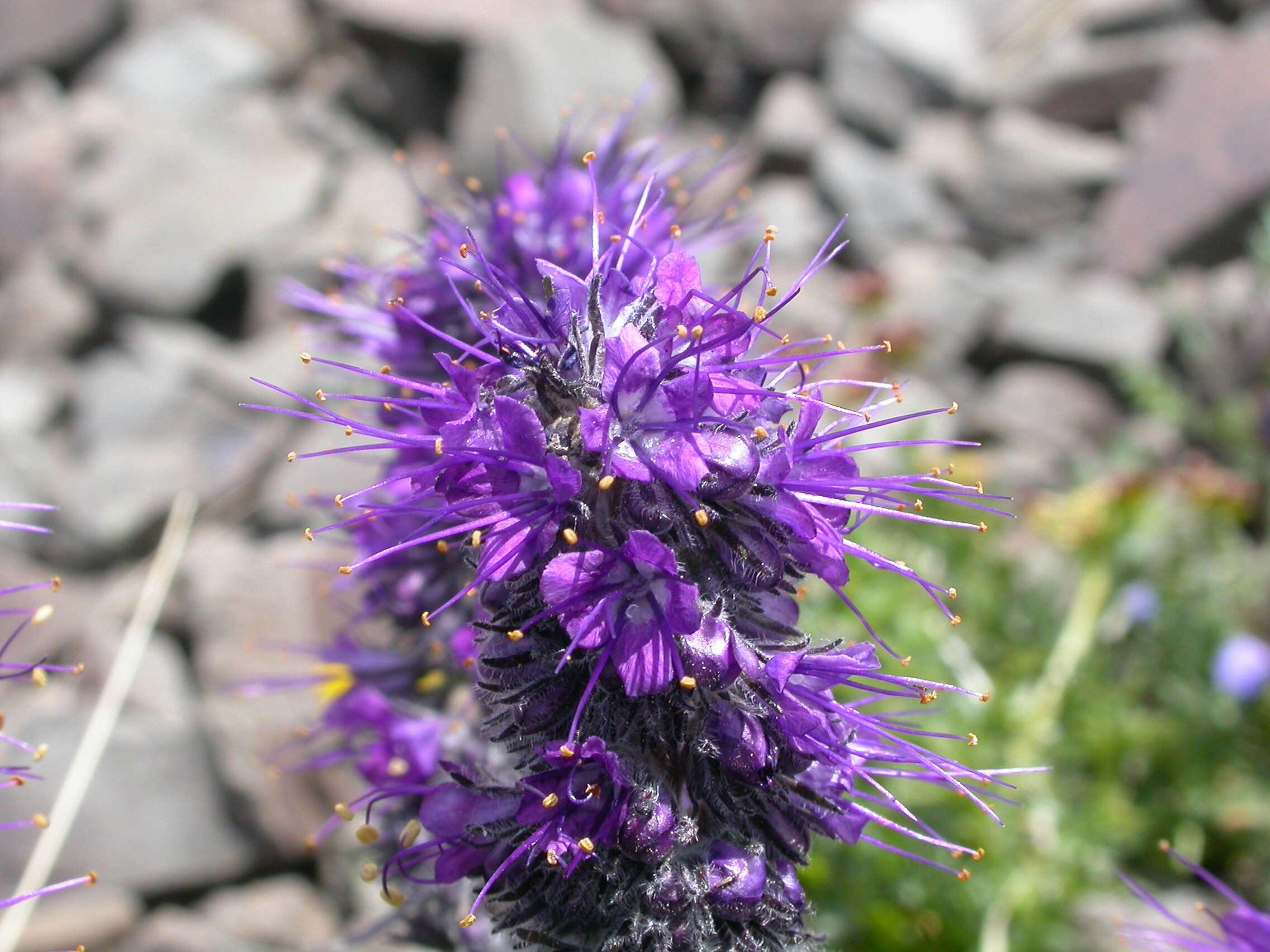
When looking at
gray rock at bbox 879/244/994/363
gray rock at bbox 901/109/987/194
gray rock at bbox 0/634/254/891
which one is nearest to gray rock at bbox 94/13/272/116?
gray rock at bbox 901/109/987/194

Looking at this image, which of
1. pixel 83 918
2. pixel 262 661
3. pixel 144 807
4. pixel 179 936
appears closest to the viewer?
pixel 83 918

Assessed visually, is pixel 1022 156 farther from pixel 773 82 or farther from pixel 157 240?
pixel 157 240

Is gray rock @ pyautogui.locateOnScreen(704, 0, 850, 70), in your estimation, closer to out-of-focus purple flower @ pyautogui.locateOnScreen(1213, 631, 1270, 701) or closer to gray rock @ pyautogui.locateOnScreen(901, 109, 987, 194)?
gray rock @ pyautogui.locateOnScreen(901, 109, 987, 194)

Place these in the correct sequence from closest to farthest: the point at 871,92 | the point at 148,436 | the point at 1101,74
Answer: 1. the point at 148,436
2. the point at 1101,74
3. the point at 871,92

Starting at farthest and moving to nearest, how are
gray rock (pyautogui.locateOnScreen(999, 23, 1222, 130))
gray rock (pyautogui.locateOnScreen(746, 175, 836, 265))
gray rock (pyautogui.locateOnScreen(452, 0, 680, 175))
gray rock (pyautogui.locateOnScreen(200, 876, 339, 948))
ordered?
1. gray rock (pyautogui.locateOnScreen(999, 23, 1222, 130))
2. gray rock (pyautogui.locateOnScreen(452, 0, 680, 175))
3. gray rock (pyautogui.locateOnScreen(746, 175, 836, 265))
4. gray rock (pyautogui.locateOnScreen(200, 876, 339, 948))

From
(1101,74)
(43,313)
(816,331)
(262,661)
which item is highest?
(1101,74)

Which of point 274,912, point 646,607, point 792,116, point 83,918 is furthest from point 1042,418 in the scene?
point 646,607

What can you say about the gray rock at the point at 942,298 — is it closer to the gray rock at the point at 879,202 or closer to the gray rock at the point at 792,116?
the gray rock at the point at 879,202

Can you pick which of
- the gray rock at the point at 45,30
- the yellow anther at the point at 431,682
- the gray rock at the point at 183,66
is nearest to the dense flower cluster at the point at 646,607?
the yellow anther at the point at 431,682

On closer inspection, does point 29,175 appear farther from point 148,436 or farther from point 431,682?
point 431,682
